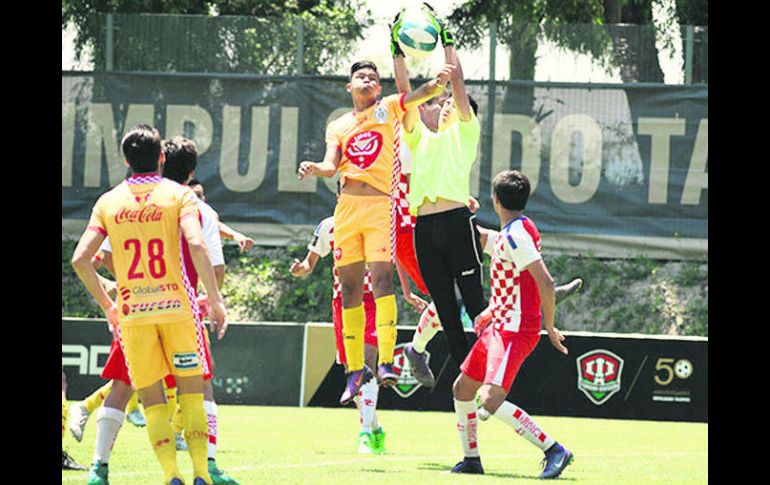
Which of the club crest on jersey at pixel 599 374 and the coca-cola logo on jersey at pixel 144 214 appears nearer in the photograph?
the coca-cola logo on jersey at pixel 144 214

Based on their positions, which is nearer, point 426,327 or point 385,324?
point 385,324

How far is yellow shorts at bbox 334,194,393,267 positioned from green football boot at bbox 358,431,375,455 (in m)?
1.23

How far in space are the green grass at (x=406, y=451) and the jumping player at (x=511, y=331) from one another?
10.2 inches

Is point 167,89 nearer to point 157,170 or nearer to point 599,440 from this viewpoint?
point 599,440

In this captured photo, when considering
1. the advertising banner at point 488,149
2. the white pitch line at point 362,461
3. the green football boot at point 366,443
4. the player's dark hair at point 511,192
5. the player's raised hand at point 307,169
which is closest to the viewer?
the white pitch line at point 362,461

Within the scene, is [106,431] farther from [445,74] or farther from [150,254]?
[445,74]

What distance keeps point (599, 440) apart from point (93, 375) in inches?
256

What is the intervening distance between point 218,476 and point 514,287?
2.10 meters

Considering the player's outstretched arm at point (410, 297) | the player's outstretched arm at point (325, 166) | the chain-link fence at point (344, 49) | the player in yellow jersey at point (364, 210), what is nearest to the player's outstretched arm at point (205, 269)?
the player's outstretched arm at point (325, 166)

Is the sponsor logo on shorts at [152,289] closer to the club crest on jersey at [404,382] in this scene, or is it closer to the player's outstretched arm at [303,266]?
the player's outstretched arm at [303,266]

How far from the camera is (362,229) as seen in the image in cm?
1003

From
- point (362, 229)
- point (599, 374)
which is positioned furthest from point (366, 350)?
point (599, 374)

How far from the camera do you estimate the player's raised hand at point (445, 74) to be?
925 centimetres

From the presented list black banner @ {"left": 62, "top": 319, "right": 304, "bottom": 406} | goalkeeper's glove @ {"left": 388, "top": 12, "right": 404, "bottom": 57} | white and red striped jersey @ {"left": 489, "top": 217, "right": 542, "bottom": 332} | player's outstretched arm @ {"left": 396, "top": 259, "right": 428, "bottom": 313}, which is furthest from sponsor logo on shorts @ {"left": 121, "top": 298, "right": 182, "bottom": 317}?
black banner @ {"left": 62, "top": 319, "right": 304, "bottom": 406}
